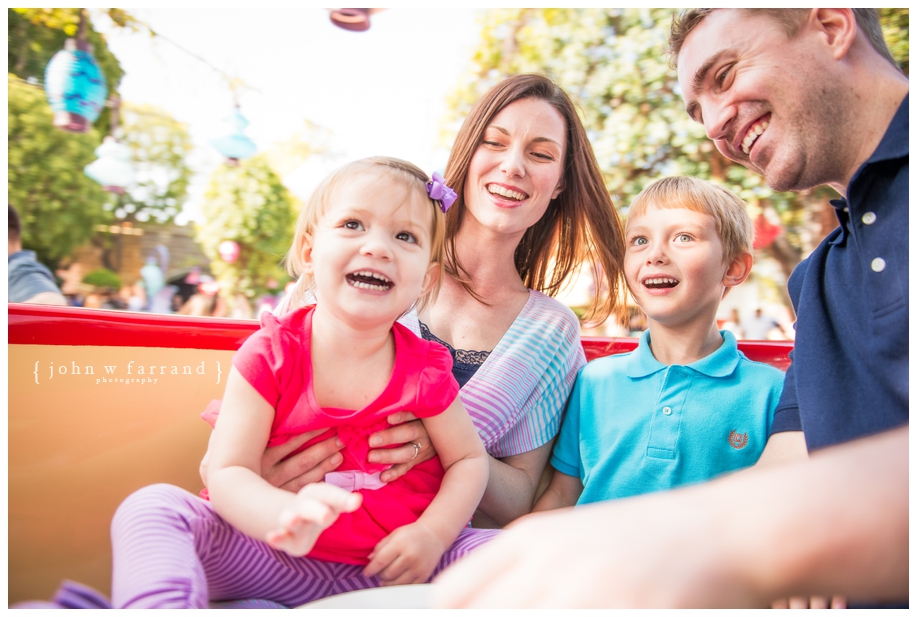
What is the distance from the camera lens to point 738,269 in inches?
63.1

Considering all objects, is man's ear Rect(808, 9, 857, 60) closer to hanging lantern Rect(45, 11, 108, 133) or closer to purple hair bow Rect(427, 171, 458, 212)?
purple hair bow Rect(427, 171, 458, 212)

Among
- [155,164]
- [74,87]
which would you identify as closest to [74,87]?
[74,87]

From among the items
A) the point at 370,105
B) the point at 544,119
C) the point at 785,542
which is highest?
the point at 370,105

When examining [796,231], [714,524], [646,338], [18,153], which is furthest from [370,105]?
[714,524]

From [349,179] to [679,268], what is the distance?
806 millimetres

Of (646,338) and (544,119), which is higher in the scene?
(544,119)

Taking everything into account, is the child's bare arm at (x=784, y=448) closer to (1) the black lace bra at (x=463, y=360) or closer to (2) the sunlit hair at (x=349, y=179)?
(1) the black lace bra at (x=463, y=360)

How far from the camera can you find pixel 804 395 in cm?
104

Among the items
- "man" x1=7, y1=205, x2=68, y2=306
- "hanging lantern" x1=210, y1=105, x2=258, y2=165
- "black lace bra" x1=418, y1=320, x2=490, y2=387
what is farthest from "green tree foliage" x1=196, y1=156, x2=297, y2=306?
"black lace bra" x1=418, y1=320, x2=490, y2=387

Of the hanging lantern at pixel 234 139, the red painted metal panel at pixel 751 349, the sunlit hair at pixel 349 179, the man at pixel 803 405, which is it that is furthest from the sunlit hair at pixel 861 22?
the hanging lantern at pixel 234 139

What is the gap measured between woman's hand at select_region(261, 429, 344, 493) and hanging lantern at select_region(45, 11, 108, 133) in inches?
161

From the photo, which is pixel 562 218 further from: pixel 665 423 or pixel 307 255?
pixel 307 255
